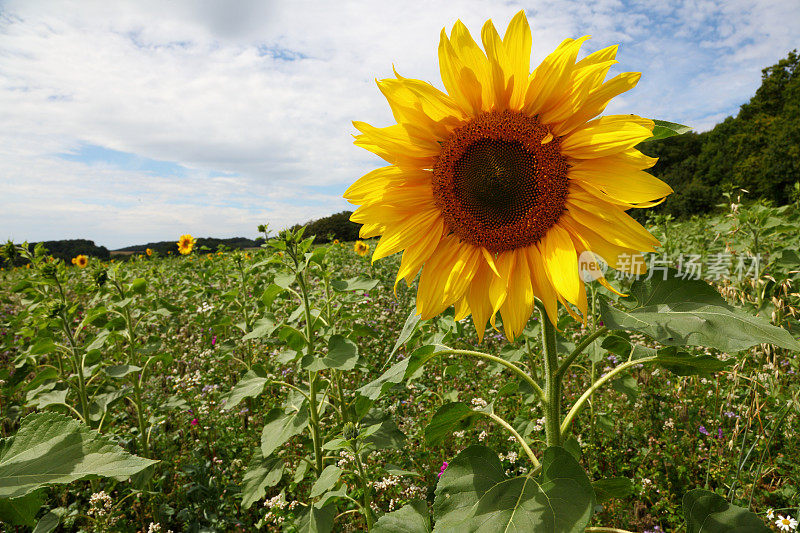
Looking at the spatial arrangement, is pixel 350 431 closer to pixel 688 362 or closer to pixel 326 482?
pixel 326 482

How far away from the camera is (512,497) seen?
1.03 meters

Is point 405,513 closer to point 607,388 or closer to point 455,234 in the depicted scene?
point 455,234

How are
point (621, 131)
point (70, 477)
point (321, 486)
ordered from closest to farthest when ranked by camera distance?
point (70, 477) → point (621, 131) → point (321, 486)

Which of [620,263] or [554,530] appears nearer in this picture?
[554,530]

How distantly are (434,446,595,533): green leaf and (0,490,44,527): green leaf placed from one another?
893mm

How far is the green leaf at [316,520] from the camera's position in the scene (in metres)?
2.02

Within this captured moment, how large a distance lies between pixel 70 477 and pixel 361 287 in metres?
1.72

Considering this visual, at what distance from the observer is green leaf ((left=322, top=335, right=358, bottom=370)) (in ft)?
7.13

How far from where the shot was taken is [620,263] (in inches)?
43.2

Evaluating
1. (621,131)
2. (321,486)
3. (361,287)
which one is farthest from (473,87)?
(321,486)

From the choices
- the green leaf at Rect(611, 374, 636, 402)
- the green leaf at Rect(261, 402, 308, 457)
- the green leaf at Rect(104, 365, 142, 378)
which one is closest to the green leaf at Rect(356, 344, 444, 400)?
the green leaf at Rect(261, 402, 308, 457)

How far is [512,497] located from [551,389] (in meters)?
0.31

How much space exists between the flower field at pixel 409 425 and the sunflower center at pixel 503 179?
1.09ft

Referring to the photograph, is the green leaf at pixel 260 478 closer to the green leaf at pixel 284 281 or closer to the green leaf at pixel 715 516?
the green leaf at pixel 284 281
